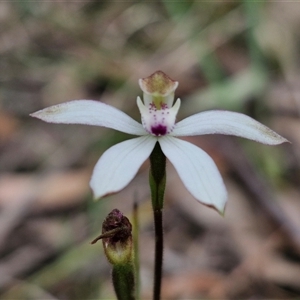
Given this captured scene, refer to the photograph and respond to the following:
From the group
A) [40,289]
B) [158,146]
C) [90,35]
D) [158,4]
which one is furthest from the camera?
[158,4]

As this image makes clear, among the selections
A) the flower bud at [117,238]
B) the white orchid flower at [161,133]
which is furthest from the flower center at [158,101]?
the flower bud at [117,238]

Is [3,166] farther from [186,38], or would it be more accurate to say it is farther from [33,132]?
[186,38]

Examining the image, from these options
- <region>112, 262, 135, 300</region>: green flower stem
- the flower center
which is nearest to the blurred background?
<region>112, 262, 135, 300</region>: green flower stem

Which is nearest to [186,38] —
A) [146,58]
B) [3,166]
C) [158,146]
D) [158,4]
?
[146,58]

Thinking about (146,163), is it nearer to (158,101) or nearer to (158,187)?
(158,101)

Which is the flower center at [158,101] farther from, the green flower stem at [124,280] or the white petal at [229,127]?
the green flower stem at [124,280]

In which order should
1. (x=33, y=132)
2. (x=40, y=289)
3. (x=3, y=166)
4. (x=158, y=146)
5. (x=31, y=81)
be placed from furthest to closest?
(x=31, y=81), (x=33, y=132), (x=3, y=166), (x=40, y=289), (x=158, y=146)

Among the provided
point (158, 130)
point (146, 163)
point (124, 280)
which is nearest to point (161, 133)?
point (158, 130)
